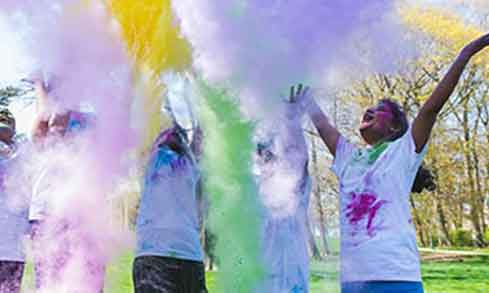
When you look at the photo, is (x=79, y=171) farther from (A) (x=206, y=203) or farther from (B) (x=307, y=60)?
(B) (x=307, y=60)

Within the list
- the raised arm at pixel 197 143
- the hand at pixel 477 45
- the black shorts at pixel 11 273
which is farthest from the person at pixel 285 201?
the black shorts at pixel 11 273

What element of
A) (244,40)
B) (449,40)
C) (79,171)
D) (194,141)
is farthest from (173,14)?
(449,40)

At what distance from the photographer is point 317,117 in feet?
9.49

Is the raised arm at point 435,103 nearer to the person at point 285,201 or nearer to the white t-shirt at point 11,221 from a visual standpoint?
the person at point 285,201

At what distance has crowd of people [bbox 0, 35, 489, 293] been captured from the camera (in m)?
2.53

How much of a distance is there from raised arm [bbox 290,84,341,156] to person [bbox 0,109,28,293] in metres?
1.36

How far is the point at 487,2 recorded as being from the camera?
11.8m

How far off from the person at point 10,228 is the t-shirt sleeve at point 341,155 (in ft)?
4.78

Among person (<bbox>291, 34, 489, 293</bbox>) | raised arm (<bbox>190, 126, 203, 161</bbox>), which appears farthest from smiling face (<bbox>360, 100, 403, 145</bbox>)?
raised arm (<bbox>190, 126, 203, 161</bbox>)

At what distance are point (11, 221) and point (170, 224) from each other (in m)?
0.89

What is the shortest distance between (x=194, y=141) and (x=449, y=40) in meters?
7.51

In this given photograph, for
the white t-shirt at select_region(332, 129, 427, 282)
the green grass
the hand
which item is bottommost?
the green grass

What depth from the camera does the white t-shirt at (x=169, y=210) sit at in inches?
109

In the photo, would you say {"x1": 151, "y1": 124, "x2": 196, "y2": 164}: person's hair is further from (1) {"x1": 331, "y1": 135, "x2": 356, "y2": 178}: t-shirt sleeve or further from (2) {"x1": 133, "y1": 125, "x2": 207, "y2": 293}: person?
(1) {"x1": 331, "y1": 135, "x2": 356, "y2": 178}: t-shirt sleeve
